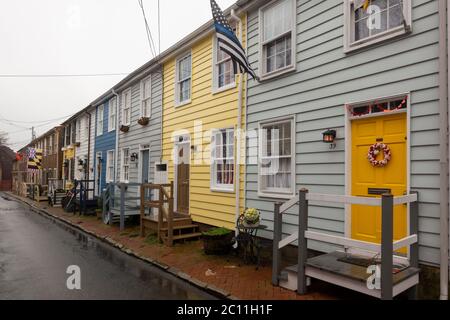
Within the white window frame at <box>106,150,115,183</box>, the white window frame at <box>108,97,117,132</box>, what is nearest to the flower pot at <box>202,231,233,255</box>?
the white window frame at <box>106,150,115,183</box>

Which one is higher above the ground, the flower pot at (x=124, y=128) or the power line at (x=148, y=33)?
the power line at (x=148, y=33)

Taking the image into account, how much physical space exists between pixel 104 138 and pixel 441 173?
1566 centimetres

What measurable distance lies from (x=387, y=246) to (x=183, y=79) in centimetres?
821

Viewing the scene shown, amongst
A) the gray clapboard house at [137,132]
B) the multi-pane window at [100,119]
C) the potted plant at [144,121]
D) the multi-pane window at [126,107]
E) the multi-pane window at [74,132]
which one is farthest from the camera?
the multi-pane window at [74,132]

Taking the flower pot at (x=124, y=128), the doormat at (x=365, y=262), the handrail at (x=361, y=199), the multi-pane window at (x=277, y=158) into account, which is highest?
the flower pot at (x=124, y=128)

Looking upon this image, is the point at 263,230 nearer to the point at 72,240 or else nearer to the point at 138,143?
the point at 72,240

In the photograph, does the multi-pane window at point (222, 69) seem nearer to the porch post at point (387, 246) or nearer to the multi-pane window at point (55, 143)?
the porch post at point (387, 246)

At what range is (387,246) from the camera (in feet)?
12.8

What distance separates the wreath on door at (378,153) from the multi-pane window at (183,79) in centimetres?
628

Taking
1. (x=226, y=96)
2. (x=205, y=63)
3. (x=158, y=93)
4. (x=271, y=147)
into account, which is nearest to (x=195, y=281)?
(x=271, y=147)

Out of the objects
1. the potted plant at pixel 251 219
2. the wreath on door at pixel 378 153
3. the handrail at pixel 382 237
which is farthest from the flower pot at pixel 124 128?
the wreath on door at pixel 378 153

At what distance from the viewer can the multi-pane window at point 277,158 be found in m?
6.80

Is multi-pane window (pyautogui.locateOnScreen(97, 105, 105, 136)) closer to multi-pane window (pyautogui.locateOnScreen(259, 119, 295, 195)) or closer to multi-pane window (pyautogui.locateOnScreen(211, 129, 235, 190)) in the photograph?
multi-pane window (pyautogui.locateOnScreen(211, 129, 235, 190))
